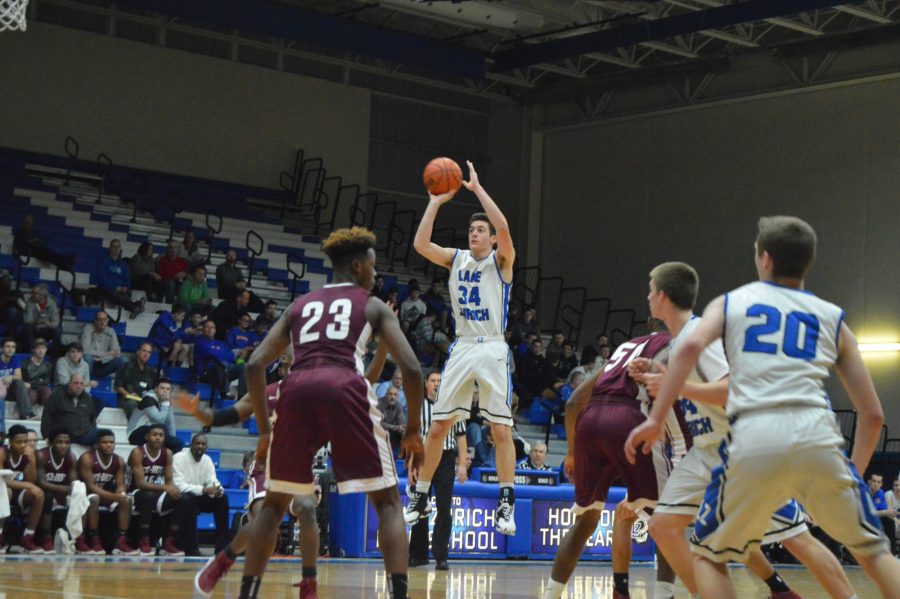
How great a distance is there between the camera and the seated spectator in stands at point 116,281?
2038cm

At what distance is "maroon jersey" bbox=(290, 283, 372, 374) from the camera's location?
6.74 m

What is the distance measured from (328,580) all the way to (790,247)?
6398mm

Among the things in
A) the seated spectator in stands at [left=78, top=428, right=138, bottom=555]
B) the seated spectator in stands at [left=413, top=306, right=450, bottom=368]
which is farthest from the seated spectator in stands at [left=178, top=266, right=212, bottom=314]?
the seated spectator in stands at [left=78, top=428, right=138, bottom=555]

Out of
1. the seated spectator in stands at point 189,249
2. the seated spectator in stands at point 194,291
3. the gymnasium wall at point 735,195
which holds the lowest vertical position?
the seated spectator in stands at point 194,291

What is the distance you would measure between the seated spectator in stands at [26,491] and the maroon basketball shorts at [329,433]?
8246 mm

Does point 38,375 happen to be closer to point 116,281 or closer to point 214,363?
point 214,363

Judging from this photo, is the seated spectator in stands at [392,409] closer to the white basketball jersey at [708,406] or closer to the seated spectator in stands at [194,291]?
the seated spectator in stands at [194,291]

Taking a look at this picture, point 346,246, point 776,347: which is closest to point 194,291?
point 346,246

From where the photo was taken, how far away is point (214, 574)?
23.7ft

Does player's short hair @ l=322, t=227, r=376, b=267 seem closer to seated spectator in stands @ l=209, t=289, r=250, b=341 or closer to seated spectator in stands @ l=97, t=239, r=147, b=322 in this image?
seated spectator in stands @ l=209, t=289, r=250, b=341

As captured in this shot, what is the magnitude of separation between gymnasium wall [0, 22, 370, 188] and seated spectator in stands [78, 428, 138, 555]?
1266 centimetres

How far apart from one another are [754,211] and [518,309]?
5.37 meters

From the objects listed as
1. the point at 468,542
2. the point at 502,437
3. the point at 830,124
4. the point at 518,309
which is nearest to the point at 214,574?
the point at 502,437

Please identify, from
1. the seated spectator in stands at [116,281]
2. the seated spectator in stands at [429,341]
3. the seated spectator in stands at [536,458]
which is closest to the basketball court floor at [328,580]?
the seated spectator in stands at [536,458]
